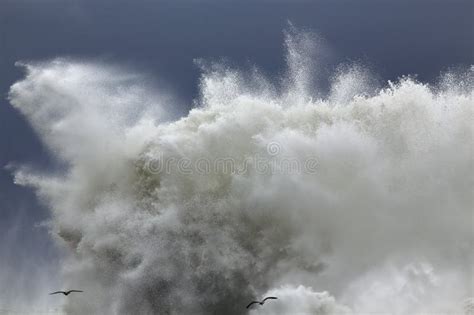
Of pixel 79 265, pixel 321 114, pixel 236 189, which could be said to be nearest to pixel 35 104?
pixel 79 265

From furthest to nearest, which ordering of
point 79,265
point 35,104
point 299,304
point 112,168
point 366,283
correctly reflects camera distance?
1. point 35,104
2. point 112,168
3. point 79,265
4. point 366,283
5. point 299,304

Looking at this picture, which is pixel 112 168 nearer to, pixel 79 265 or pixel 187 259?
pixel 79 265

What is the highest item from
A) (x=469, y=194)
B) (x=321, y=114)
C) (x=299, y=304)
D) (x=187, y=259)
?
(x=321, y=114)

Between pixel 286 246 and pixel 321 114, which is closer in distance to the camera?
pixel 286 246

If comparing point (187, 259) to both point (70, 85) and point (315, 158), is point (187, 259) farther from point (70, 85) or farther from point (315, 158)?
point (70, 85)

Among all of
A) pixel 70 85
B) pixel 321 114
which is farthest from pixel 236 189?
pixel 70 85

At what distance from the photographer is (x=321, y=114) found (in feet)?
149

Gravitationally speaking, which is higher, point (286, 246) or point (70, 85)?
point (70, 85)

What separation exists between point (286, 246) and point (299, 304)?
21.4 feet

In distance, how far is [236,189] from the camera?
4231 centimetres

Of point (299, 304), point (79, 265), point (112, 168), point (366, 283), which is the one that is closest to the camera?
point (299, 304)

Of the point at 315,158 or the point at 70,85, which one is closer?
the point at 315,158

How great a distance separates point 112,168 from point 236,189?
38.7ft

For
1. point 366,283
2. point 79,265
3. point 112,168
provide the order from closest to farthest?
point 366,283
point 79,265
point 112,168
